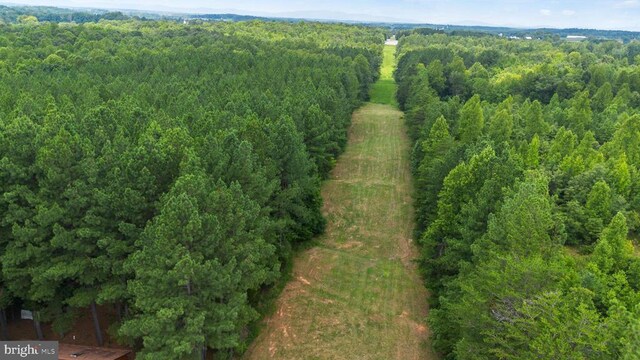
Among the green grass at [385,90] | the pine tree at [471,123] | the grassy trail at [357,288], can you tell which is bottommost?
the grassy trail at [357,288]

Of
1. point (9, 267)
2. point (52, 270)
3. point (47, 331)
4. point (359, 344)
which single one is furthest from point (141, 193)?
point (359, 344)

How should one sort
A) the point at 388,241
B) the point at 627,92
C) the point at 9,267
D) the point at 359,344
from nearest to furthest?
1. the point at 9,267
2. the point at 359,344
3. the point at 388,241
4. the point at 627,92

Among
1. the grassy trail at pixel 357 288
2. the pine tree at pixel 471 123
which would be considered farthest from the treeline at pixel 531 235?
the grassy trail at pixel 357 288

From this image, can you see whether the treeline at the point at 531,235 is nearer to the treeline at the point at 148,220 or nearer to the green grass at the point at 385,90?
the treeline at the point at 148,220

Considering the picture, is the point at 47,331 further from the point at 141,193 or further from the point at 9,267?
the point at 141,193

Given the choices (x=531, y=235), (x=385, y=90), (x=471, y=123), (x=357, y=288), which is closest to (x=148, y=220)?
(x=357, y=288)

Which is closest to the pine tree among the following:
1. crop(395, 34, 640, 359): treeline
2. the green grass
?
crop(395, 34, 640, 359): treeline

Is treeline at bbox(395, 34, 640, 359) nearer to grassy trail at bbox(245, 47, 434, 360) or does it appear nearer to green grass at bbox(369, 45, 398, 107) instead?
grassy trail at bbox(245, 47, 434, 360)
